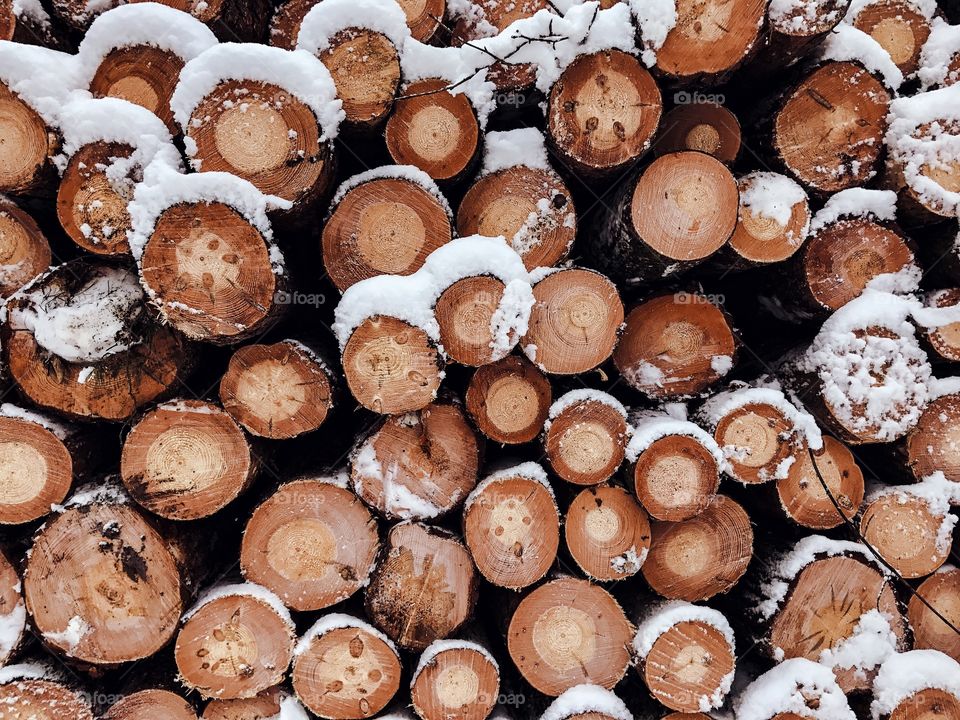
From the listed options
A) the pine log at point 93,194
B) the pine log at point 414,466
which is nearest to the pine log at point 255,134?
the pine log at point 93,194

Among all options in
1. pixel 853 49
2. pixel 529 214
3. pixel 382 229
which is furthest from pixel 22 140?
pixel 853 49

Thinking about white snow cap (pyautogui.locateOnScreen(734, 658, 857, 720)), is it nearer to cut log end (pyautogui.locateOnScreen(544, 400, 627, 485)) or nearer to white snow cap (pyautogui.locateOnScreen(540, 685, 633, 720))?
white snow cap (pyautogui.locateOnScreen(540, 685, 633, 720))

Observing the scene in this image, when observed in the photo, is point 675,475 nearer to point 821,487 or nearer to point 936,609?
point 821,487

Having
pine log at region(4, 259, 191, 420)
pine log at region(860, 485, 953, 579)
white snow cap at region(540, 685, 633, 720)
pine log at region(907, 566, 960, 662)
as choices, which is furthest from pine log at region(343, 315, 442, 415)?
pine log at region(907, 566, 960, 662)

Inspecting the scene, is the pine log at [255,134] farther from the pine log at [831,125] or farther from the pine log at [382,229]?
the pine log at [831,125]

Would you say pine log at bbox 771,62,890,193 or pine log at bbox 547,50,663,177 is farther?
pine log at bbox 771,62,890,193
